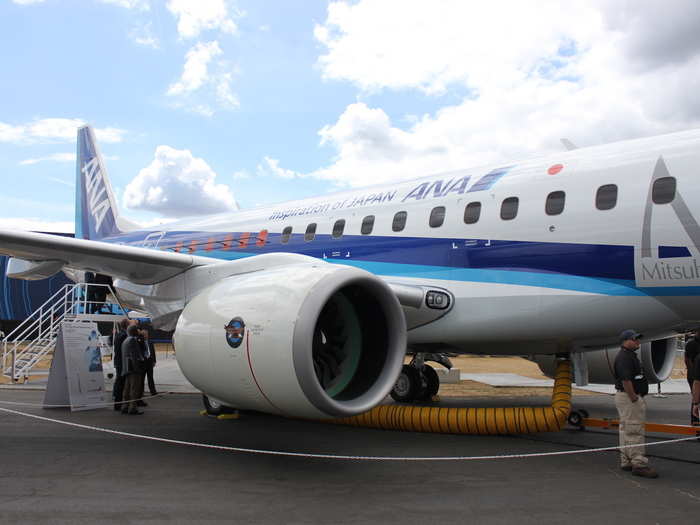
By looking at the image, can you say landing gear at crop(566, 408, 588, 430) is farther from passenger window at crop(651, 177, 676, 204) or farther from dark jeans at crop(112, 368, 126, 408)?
dark jeans at crop(112, 368, 126, 408)

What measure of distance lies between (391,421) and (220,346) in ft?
10.8

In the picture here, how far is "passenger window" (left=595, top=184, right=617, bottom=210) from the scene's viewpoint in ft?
20.8

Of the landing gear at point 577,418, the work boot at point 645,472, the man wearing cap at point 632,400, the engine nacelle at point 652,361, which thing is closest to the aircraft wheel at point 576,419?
the landing gear at point 577,418

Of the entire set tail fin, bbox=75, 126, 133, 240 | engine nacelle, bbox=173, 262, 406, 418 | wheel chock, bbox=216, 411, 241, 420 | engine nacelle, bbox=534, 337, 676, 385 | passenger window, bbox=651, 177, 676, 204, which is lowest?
wheel chock, bbox=216, 411, 241, 420

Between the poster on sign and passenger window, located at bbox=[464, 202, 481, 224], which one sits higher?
passenger window, located at bbox=[464, 202, 481, 224]

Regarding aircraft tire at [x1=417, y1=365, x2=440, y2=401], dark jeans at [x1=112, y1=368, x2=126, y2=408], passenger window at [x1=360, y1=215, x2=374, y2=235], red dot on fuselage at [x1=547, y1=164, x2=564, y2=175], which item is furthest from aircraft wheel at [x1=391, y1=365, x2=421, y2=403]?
red dot on fuselage at [x1=547, y1=164, x2=564, y2=175]

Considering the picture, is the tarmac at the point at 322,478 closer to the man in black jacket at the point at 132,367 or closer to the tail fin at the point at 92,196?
the man in black jacket at the point at 132,367

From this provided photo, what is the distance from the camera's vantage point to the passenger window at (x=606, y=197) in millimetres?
6340

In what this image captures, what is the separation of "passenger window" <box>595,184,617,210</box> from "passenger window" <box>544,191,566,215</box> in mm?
390

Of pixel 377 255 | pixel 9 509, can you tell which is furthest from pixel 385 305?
pixel 9 509

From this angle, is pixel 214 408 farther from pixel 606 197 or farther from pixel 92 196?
pixel 92 196

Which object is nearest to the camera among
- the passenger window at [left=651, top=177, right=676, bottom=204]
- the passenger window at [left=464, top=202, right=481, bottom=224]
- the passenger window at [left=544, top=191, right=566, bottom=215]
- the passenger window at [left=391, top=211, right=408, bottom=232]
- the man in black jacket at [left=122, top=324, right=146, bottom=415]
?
the passenger window at [left=651, top=177, right=676, bottom=204]

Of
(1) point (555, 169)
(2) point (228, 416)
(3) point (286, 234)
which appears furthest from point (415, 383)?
(1) point (555, 169)

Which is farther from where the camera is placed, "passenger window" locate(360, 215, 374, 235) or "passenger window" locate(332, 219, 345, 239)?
"passenger window" locate(332, 219, 345, 239)
